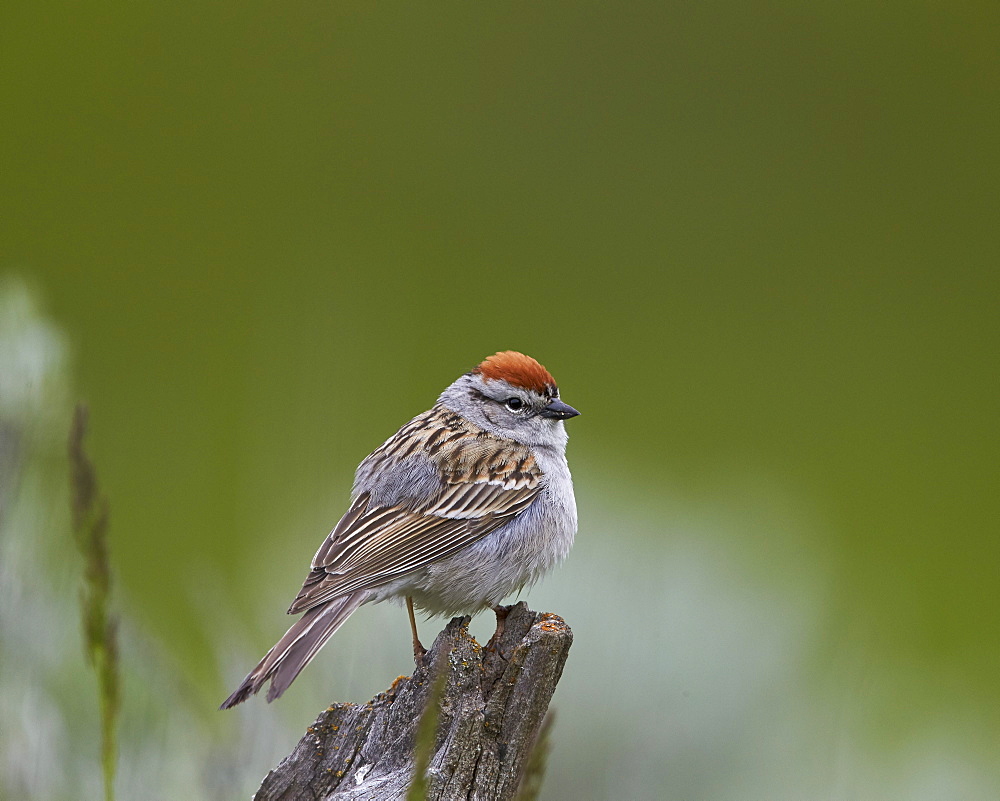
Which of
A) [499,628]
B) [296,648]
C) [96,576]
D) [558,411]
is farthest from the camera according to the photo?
[558,411]

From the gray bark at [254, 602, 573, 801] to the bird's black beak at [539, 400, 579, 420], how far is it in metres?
1.14

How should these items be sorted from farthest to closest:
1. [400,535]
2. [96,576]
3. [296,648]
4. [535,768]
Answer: [400,535]
[296,648]
[96,576]
[535,768]

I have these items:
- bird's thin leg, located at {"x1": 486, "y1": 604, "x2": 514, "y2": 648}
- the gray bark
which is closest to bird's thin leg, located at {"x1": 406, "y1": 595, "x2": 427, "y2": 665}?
bird's thin leg, located at {"x1": 486, "y1": 604, "x2": 514, "y2": 648}

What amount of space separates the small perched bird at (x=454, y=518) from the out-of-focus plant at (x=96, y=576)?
881 mm

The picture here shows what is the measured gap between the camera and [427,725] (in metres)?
0.92

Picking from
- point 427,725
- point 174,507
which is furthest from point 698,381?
point 427,725

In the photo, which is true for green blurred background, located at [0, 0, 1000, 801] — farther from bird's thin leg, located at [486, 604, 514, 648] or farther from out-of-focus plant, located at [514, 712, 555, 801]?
out-of-focus plant, located at [514, 712, 555, 801]

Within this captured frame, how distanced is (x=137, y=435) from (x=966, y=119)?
510 cm

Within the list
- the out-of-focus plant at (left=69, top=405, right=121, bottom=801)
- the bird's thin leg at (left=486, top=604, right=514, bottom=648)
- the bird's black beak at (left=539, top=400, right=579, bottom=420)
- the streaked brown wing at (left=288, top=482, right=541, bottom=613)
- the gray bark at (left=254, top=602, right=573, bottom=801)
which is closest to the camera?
the out-of-focus plant at (left=69, top=405, right=121, bottom=801)

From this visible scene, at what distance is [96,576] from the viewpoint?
1.20 metres

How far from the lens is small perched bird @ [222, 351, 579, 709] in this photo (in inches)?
91.4

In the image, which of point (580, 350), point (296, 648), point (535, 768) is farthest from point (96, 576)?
point (580, 350)

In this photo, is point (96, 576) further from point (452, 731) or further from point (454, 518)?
point (454, 518)

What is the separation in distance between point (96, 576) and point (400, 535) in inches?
49.0
